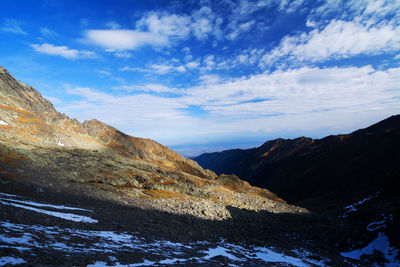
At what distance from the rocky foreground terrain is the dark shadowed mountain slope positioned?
27.3 m

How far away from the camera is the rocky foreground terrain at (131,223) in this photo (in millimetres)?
12375

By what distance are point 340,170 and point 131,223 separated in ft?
318

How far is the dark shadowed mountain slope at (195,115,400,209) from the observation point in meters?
70.6

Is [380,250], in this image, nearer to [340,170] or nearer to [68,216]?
[68,216]

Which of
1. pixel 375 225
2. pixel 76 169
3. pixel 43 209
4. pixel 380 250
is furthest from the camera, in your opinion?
pixel 76 169

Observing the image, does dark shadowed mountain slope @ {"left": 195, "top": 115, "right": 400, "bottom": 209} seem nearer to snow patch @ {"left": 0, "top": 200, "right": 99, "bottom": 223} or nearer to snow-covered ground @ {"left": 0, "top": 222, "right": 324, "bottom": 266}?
snow-covered ground @ {"left": 0, "top": 222, "right": 324, "bottom": 266}

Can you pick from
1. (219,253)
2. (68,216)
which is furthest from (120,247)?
(219,253)

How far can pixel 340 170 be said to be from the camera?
89688 millimetres

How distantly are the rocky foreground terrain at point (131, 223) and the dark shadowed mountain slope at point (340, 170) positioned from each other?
1074 inches

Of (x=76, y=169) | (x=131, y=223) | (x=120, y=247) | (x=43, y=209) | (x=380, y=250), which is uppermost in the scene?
(x=76, y=169)

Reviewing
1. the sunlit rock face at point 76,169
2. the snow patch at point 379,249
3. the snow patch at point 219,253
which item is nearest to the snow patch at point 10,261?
the snow patch at point 219,253

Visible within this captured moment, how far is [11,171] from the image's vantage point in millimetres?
26969

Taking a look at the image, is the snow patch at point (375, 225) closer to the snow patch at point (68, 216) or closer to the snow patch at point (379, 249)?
the snow patch at point (379, 249)

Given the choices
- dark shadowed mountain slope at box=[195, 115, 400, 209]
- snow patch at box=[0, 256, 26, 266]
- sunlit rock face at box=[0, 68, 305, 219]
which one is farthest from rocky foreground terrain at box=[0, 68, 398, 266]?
dark shadowed mountain slope at box=[195, 115, 400, 209]
